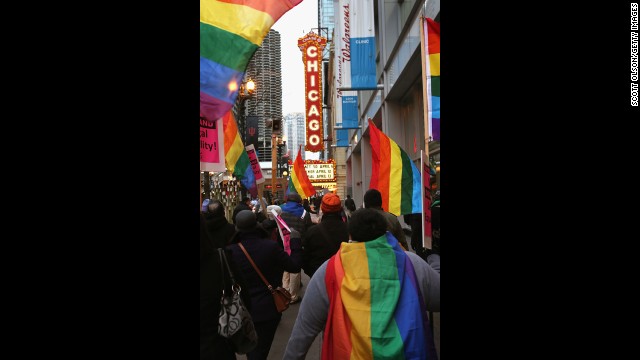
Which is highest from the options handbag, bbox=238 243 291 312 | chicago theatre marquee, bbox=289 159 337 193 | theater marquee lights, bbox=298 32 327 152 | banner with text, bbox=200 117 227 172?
theater marquee lights, bbox=298 32 327 152

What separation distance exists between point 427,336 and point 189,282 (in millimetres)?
1372

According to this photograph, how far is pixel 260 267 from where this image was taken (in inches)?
166

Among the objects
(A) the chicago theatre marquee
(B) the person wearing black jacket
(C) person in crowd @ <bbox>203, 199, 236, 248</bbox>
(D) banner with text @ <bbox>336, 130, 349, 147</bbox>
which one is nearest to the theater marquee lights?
(D) banner with text @ <bbox>336, 130, 349, 147</bbox>

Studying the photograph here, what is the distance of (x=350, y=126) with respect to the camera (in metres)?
23.2

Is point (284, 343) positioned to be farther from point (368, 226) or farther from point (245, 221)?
point (368, 226)

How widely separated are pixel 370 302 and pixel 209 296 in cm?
119

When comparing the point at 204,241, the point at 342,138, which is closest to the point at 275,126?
the point at 342,138

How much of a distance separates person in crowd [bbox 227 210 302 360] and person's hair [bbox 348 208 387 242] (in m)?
1.56

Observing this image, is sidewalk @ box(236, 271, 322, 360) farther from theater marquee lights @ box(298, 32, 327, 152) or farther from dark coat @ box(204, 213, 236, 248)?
theater marquee lights @ box(298, 32, 327, 152)

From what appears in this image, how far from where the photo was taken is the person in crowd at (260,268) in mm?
4207

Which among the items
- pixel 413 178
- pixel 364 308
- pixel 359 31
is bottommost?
pixel 364 308

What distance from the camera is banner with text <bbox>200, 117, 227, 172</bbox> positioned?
4012 mm
